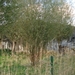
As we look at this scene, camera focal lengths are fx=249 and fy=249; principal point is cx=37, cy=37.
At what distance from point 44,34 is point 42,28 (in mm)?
422

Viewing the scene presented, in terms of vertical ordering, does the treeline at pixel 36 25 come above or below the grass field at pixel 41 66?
above

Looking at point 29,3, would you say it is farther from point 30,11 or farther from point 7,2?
point 7,2

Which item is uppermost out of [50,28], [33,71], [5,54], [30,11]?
[30,11]

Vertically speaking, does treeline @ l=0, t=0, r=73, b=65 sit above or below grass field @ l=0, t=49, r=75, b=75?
above

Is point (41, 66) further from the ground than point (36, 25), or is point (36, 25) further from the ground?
point (36, 25)

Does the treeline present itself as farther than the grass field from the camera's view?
Yes

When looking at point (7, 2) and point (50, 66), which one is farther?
point (7, 2)

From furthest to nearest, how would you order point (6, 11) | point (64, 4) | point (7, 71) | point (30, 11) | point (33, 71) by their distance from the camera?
1. point (64, 4)
2. point (30, 11)
3. point (6, 11)
4. point (33, 71)
5. point (7, 71)

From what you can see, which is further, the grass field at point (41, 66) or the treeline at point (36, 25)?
the treeline at point (36, 25)

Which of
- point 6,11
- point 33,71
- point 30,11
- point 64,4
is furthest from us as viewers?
point 64,4

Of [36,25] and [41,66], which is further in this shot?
[36,25]

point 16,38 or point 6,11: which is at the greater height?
point 6,11

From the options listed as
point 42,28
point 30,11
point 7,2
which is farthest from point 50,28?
point 7,2

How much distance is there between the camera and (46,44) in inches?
661
